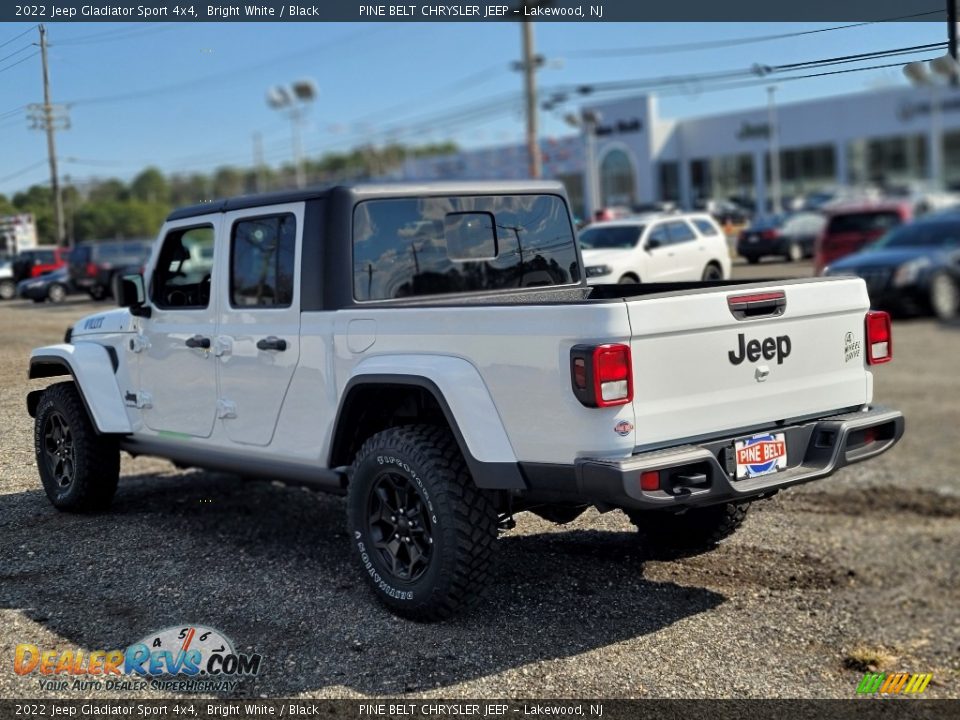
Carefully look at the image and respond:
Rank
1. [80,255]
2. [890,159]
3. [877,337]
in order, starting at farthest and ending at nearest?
[890,159]
[80,255]
[877,337]

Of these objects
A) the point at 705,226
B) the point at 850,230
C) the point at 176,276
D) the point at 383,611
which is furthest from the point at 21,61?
the point at 850,230

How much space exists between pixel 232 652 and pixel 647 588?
2228 millimetres

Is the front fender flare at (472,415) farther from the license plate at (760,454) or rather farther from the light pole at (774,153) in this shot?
the light pole at (774,153)

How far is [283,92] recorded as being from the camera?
7344cm

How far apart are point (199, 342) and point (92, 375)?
69 cm

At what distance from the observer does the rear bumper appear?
169 inches

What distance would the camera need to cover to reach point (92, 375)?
19.9 feet

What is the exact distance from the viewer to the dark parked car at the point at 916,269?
380 cm

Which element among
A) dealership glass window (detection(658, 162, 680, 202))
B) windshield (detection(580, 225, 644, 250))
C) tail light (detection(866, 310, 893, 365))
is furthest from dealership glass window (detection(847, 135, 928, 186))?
tail light (detection(866, 310, 893, 365))

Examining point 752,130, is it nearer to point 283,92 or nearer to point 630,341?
point 283,92

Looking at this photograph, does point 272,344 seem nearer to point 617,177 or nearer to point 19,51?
point 19,51

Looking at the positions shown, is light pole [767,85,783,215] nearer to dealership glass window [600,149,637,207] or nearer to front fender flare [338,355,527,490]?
dealership glass window [600,149,637,207]
